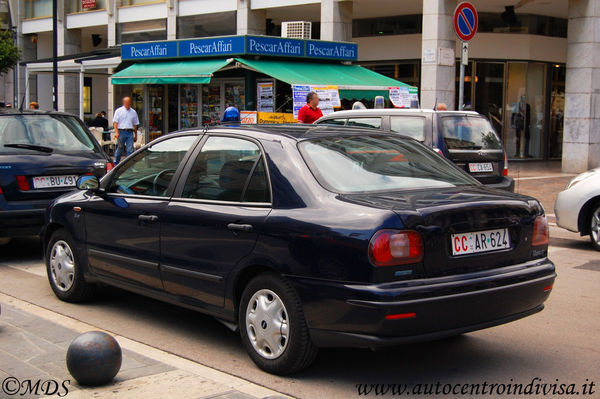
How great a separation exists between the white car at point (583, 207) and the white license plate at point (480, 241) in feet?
18.5

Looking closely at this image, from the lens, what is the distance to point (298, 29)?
2103 centimetres

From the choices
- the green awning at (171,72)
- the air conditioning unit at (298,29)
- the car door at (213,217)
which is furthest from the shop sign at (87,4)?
the car door at (213,217)

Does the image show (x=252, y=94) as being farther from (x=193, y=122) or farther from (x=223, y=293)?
(x=223, y=293)

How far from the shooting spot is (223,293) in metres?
5.13

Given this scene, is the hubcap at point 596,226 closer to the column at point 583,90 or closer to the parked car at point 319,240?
the parked car at point 319,240

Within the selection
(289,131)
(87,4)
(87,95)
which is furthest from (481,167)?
(87,95)

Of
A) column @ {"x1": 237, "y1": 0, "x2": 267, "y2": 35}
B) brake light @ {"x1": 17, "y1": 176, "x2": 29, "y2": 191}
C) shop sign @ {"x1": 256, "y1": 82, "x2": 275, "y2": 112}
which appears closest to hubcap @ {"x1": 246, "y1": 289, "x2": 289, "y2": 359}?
brake light @ {"x1": 17, "y1": 176, "x2": 29, "y2": 191}

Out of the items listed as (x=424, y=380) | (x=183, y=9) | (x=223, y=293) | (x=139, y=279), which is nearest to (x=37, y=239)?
(x=139, y=279)

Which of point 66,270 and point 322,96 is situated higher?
point 322,96

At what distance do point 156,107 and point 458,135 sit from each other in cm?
1326

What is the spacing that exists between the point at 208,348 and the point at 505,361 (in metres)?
2.04

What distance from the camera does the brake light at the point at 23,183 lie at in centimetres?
861

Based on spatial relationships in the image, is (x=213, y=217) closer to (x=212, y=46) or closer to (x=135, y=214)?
(x=135, y=214)

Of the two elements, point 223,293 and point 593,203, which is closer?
point 223,293
